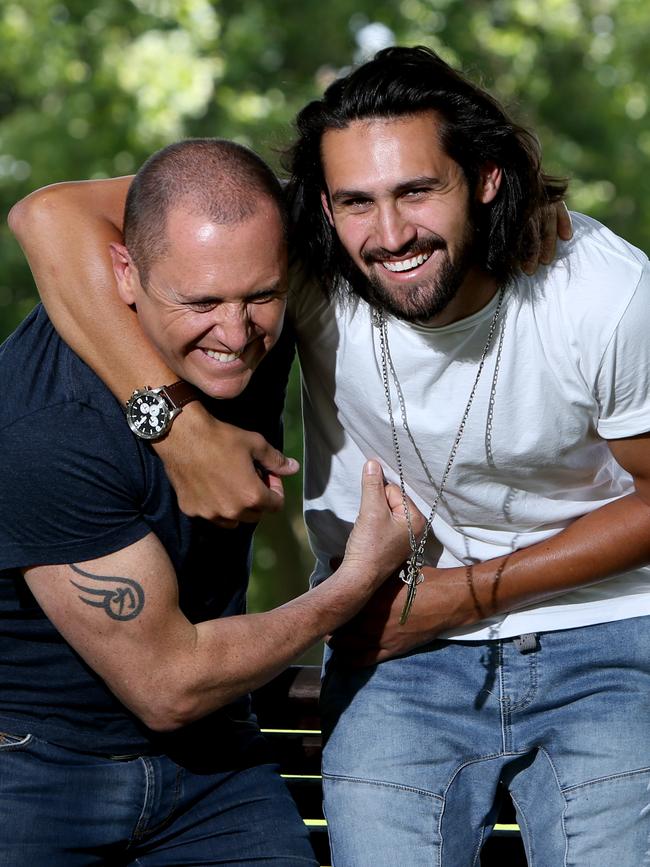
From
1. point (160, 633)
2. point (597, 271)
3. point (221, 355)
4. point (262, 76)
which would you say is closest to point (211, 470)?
point (221, 355)

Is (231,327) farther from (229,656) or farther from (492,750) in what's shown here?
(492,750)

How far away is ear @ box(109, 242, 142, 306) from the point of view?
→ 2.64 metres

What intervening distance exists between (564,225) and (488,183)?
21 cm

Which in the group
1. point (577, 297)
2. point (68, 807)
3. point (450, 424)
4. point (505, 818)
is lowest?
point (505, 818)

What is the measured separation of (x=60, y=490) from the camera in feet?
8.26

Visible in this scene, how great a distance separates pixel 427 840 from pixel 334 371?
1114 mm

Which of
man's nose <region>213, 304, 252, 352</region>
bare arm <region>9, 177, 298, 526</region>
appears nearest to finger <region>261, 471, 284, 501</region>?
bare arm <region>9, 177, 298, 526</region>

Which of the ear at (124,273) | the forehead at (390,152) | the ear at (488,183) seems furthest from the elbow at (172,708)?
the ear at (488,183)

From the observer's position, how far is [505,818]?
314 cm

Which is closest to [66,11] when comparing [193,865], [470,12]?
[470,12]

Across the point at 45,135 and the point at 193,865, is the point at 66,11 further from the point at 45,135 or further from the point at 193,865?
the point at 193,865

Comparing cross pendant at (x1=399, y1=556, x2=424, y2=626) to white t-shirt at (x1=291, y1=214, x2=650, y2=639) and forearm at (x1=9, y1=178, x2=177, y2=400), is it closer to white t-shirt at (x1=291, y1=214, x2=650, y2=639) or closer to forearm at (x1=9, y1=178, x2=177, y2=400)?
white t-shirt at (x1=291, y1=214, x2=650, y2=639)

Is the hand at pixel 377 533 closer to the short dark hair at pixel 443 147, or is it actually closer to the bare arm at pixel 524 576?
the bare arm at pixel 524 576

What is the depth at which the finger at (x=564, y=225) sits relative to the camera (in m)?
2.80
